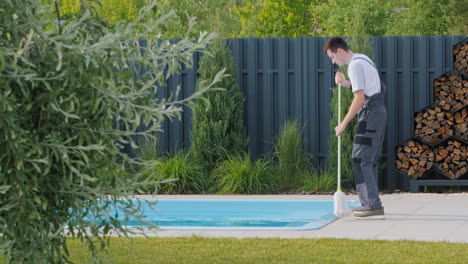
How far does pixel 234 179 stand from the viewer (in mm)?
10000

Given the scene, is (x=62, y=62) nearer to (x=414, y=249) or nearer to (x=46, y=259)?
(x=46, y=259)

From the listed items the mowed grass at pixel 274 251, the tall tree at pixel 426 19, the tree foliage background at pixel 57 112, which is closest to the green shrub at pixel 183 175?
the mowed grass at pixel 274 251

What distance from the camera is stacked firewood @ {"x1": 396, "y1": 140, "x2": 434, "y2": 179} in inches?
388

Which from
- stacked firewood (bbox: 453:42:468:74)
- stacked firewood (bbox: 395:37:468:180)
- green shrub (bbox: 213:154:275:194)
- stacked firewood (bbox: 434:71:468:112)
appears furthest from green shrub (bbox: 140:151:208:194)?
stacked firewood (bbox: 453:42:468:74)

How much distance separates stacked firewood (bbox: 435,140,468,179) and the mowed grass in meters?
3.91

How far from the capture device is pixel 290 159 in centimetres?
1024

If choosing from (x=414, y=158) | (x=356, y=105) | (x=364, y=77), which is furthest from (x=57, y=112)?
(x=414, y=158)

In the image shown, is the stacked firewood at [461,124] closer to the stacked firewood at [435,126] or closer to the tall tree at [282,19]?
the stacked firewood at [435,126]

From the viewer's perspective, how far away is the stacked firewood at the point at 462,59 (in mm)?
10117

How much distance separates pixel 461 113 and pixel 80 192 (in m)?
7.45

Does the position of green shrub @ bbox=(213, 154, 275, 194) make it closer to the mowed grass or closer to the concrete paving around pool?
the concrete paving around pool

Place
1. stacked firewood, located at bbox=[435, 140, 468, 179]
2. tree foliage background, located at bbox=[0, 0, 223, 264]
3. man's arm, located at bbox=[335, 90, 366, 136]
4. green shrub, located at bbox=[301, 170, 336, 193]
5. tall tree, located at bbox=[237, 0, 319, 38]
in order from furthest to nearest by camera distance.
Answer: tall tree, located at bbox=[237, 0, 319, 38]
green shrub, located at bbox=[301, 170, 336, 193]
stacked firewood, located at bbox=[435, 140, 468, 179]
man's arm, located at bbox=[335, 90, 366, 136]
tree foliage background, located at bbox=[0, 0, 223, 264]

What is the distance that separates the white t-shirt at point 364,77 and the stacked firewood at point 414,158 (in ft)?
9.12

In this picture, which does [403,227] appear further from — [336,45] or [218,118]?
[218,118]
